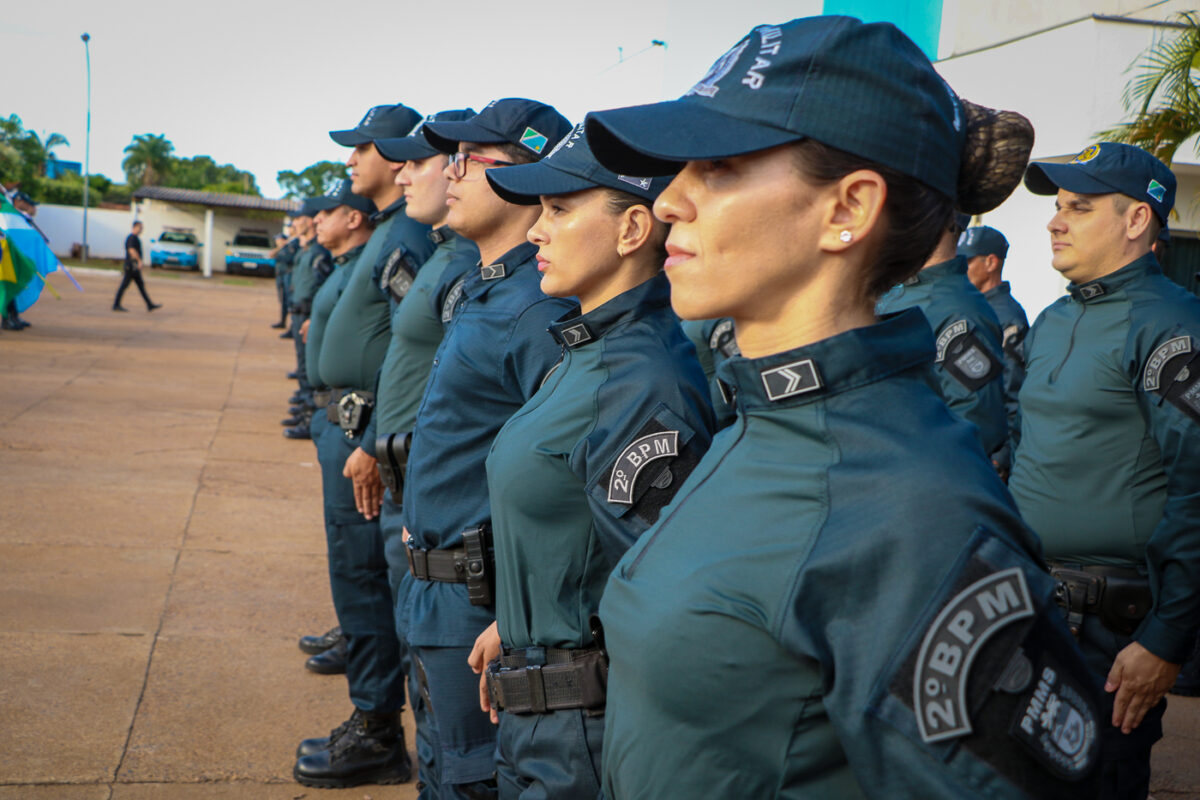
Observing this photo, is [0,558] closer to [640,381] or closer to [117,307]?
[640,381]

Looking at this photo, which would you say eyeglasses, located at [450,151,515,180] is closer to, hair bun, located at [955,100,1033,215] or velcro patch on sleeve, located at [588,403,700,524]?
velcro patch on sleeve, located at [588,403,700,524]

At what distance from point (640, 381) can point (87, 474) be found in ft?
24.8

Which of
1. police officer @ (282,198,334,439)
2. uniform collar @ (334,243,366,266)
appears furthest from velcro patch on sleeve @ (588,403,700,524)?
police officer @ (282,198,334,439)

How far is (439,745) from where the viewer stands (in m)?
2.88

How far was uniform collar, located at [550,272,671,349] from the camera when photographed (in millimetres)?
2361

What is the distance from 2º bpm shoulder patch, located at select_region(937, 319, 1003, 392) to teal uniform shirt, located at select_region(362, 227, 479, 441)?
1927 mm

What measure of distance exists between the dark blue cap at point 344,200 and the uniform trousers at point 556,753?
421 centimetres

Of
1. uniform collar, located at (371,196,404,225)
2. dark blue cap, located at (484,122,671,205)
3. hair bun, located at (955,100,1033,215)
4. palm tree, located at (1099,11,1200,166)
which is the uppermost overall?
palm tree, located at (1099,11,1200,166)

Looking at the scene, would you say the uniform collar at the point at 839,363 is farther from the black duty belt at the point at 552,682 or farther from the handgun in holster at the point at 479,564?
the handgun in holster at the point at 479,564

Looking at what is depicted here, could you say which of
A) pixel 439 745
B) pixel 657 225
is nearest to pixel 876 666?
pixel 657 225

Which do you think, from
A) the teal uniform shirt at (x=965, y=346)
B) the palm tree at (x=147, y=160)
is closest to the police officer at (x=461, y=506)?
the teal uniform shirt at (x=965, y=346)

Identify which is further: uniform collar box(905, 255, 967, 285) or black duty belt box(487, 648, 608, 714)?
uniform collar box(905, 255, 967, 285)

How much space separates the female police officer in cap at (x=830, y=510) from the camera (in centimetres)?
112

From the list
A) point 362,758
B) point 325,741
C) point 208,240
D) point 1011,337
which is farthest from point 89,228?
point 362,758
